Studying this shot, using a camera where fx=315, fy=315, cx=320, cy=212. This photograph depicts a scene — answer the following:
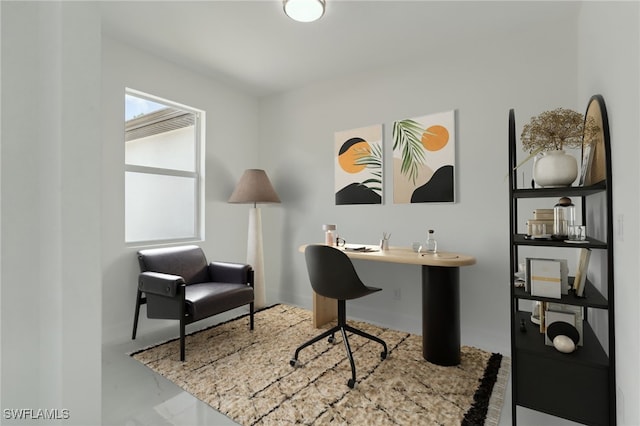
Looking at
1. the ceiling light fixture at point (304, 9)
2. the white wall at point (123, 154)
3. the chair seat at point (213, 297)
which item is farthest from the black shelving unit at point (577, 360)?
the white wall at point (123, 154)

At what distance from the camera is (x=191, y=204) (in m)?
3.55

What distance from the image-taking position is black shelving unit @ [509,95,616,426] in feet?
4.60

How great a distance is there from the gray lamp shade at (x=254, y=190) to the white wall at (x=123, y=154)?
386 millimetres

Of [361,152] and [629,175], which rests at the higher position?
[361,152]

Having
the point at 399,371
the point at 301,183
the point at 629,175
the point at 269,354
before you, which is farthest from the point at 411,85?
the point at 269,354

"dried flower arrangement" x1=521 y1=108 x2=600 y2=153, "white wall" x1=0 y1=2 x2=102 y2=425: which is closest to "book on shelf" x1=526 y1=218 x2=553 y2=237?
"dried flower arrangement" x1=521 y1=108 x2=600 y2=153

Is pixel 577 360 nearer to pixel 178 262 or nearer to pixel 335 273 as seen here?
pixel 335 273

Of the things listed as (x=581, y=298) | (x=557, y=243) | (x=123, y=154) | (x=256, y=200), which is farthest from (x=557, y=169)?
(x=123, y=154)

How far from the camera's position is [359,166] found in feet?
10.8

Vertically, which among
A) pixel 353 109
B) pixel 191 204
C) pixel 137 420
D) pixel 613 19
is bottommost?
pixel 137 420

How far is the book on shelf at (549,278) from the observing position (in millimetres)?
1536

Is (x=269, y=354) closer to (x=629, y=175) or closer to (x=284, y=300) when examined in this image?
(x=284, y=300)

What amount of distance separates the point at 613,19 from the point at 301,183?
283 cm

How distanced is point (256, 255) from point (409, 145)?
2016mm
